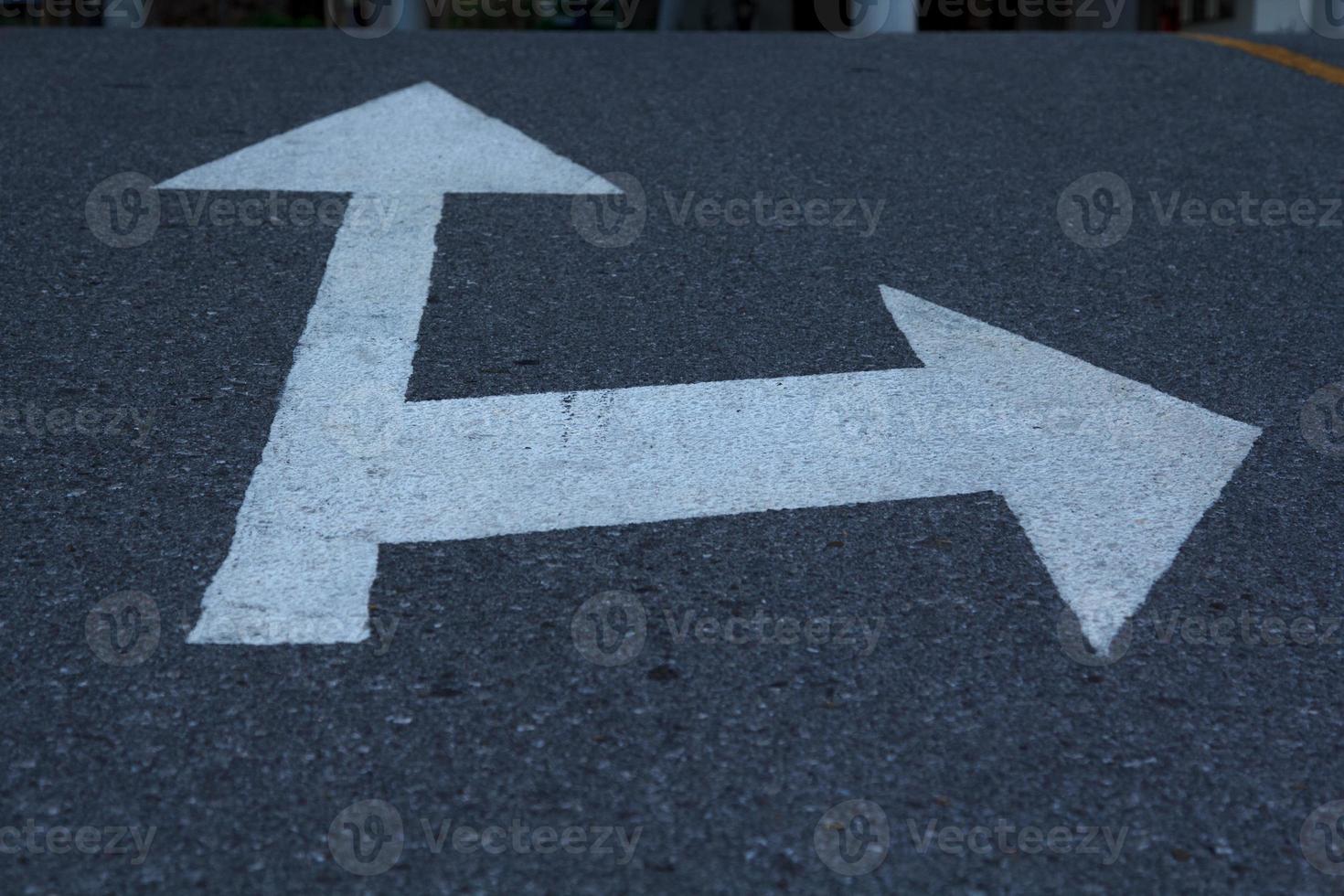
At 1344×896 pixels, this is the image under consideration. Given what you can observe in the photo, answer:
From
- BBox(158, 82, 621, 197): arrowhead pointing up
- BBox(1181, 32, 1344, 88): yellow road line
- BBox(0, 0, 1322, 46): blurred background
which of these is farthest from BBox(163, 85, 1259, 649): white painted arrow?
BBox(0, 0, 1322, 46): blurred background

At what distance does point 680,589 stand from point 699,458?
56 cm

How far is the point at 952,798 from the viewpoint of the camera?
2.31m

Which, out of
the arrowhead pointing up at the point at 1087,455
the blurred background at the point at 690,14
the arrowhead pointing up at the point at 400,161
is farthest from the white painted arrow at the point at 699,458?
the blurred background at the point at 690,14

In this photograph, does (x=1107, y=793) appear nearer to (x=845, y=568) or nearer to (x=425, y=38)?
(x=845, y=568)

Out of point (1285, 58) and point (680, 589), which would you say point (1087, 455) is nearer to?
point (680, 589)

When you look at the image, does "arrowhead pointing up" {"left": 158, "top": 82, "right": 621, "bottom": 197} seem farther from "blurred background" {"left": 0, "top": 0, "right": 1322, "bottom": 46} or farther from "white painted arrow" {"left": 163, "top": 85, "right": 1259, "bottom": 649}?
"blurred background" {"left": 0, "top": 0, "right": 1322, "bottom": 46}

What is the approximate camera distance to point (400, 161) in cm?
525

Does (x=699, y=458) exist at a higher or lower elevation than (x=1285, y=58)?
higher

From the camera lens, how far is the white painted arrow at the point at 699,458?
9.52 ft

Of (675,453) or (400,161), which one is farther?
(400,161)

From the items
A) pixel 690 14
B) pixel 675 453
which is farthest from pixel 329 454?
pixel 690 14

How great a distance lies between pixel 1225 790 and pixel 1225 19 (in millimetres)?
16980

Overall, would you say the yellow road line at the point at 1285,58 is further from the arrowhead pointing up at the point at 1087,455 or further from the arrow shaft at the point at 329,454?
the arrow shaft at the point at 329,454

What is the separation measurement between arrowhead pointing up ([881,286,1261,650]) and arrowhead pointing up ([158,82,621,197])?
71.5 inches
